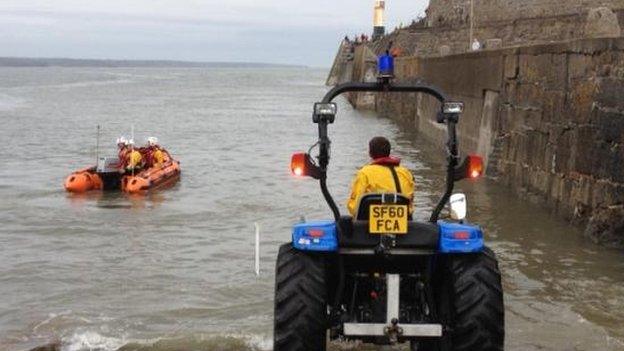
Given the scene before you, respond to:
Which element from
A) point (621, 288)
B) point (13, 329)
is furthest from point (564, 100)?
point (13, 329)

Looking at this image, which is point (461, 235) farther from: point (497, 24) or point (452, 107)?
point (497, 24)

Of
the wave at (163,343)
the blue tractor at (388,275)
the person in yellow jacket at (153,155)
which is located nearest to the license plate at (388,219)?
the blue tractor at (388,275)

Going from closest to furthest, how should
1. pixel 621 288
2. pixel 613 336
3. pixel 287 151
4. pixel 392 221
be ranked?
pixel 392 221, pixel 613 336, pixel 621 288, pixel 287 151

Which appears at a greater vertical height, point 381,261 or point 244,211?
point 381,261

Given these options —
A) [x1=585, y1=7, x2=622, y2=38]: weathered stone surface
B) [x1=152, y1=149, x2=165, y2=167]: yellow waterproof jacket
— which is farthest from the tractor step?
[x1=152, y1=149, x2=165, y2=167]: yellow waterproof jacket

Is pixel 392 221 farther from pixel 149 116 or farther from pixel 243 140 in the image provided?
pixel 149 116

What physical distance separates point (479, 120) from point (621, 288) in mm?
12395

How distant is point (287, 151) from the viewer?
30078mm

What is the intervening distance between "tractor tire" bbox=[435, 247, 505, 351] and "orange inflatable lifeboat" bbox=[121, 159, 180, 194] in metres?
14.2

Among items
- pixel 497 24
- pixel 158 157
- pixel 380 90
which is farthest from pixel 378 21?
pixel 380 90

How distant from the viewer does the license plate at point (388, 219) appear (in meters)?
5.36

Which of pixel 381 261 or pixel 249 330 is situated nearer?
pixel 381 261

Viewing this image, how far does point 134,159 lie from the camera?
66.7ft

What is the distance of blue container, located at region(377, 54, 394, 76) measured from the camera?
19.0ft
